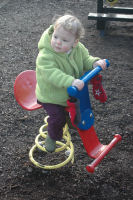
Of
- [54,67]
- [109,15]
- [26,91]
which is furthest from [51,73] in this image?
[109,15]

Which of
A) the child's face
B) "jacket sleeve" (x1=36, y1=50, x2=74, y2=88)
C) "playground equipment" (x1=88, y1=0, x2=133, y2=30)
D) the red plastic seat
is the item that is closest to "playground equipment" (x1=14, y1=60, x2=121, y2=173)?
the red plastic seat

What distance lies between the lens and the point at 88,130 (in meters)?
2.38

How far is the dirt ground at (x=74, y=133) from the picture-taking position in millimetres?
2471

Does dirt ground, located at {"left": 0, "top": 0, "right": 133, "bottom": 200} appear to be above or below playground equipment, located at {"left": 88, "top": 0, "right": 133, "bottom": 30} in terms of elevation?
below

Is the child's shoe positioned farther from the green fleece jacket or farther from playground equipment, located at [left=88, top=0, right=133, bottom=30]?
playground equipment, located at [left=88, top=0, right=133, bottom=30]

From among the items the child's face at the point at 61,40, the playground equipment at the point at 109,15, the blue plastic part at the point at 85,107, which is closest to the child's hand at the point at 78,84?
the blue plastic part at the point at 85,107

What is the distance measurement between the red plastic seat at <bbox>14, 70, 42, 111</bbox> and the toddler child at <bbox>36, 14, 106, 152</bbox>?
0.19 m

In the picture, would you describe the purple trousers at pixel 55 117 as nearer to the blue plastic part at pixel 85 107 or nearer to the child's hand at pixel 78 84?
the blue plastic part at pixel 85 107

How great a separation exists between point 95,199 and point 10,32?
13.5 ft

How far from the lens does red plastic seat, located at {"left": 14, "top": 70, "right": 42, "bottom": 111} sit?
2.54 m

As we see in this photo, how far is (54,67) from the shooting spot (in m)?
2.16

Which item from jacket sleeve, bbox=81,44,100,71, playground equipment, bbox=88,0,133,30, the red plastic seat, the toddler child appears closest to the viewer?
the toddler child

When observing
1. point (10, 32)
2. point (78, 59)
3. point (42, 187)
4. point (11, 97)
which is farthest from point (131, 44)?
point (42, 187)

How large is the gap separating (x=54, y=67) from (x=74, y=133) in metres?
1.14
